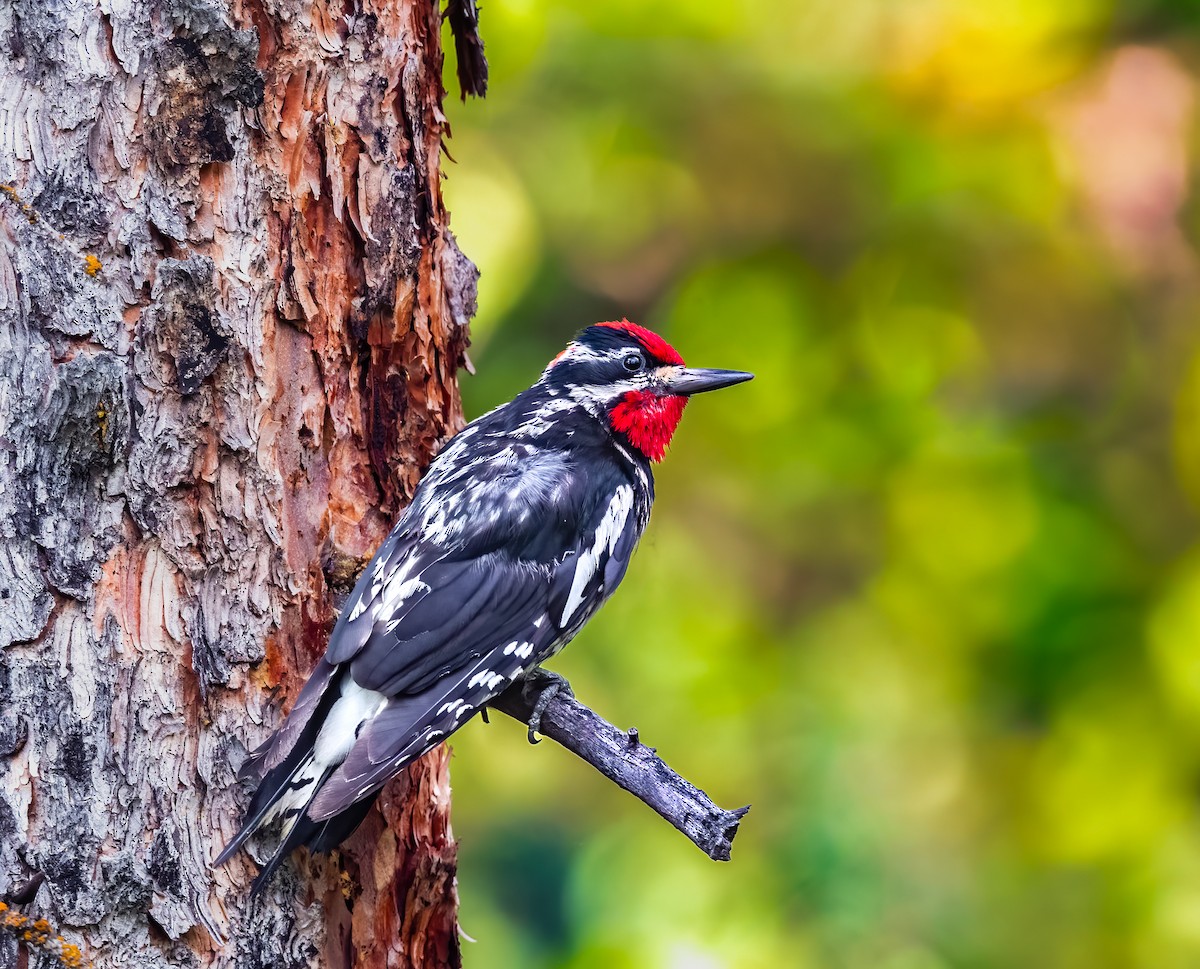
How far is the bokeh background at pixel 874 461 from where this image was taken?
3.91 metres

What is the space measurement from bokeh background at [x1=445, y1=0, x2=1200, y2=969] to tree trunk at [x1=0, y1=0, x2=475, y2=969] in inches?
64.9

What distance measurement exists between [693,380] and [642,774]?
1.27 meters

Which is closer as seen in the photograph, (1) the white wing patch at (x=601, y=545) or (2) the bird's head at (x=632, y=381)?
(1) the white wing patch at (x=601, y=545)

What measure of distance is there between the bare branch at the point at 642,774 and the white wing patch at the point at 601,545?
0.28m

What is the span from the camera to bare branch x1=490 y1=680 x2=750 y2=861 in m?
1.86

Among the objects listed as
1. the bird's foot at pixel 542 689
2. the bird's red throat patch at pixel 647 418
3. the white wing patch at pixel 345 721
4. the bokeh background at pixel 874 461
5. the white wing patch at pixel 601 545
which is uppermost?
the bokeh background at pixel 874 461

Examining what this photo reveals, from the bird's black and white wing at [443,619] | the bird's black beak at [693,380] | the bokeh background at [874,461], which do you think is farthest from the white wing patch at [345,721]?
the bokeh background at [874,461]

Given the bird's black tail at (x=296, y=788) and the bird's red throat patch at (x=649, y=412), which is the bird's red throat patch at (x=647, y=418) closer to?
the bird's red throat patch at (x=649, y=412)

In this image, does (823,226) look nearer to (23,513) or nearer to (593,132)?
(593,132)


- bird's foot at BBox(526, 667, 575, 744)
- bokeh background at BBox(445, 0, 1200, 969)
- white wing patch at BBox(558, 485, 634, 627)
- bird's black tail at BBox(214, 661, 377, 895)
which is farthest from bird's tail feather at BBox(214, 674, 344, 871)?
bokeh background at BBox(445, 0, 1200, 969)

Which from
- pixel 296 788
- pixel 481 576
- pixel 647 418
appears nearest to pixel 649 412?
pixel 647 418

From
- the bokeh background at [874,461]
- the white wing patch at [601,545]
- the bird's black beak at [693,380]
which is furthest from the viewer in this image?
the bokeh background at [874,461]

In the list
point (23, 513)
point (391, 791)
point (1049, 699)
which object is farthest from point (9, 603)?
point (1049, 699)

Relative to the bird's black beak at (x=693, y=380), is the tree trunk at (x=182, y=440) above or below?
below
